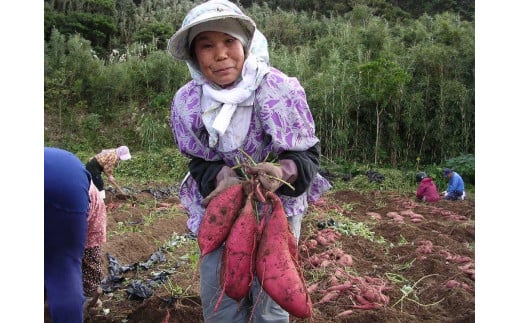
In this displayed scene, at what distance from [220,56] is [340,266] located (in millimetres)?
2693

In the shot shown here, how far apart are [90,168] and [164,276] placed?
2142 millimetres

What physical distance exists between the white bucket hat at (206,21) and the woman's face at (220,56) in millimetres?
32

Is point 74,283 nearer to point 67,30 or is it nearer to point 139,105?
point 139,105

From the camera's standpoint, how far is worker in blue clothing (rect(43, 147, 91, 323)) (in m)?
1.73

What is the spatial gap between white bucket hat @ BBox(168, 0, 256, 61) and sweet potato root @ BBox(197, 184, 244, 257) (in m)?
0.58

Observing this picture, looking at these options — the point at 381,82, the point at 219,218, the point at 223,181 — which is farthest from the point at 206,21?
the point at 381,82

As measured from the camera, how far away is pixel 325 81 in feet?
33.3

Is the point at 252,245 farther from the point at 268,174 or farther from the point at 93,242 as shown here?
the point at 93,242

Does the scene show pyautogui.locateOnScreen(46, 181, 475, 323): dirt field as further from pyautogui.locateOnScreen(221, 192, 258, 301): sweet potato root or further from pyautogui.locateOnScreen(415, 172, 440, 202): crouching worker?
pyautogui.locateOnScreen(415, 172, 440, 202): crouching worker

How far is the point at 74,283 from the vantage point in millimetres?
1813

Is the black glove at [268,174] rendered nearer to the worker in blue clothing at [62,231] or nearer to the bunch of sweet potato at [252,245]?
the bunch of sweet potato at [252,245]

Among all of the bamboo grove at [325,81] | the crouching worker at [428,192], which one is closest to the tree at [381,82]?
the bamboo grove at [325,81]

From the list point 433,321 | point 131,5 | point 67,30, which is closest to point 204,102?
point 433,321
